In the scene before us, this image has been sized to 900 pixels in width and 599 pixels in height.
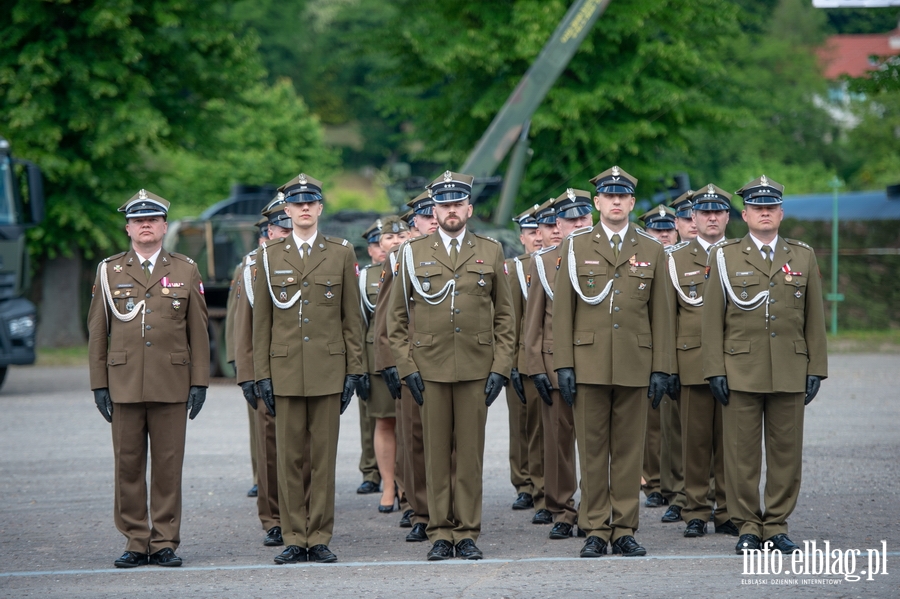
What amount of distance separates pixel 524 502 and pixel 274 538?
81.8 inches

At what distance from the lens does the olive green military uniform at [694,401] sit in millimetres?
7820

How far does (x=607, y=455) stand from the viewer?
23.5 ft

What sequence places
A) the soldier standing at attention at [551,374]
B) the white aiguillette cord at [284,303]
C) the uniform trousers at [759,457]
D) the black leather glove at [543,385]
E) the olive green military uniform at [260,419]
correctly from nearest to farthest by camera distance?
the uniform trousers at [759,457] → the white aiguillette cord at [284,303] → the olive green military uniform at [260,419] → the black leather glove at [543,385] → the soldier standing at attention at [551,374]

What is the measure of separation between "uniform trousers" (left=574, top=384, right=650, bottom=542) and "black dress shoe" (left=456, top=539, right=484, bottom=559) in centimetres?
67

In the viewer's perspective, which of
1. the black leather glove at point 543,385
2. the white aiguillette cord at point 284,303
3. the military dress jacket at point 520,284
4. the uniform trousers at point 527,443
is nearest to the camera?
the white aiguillette cord at point 284,303

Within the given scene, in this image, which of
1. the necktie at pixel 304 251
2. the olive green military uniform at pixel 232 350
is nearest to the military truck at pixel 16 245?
the olive green military uniform at pixel 232 350

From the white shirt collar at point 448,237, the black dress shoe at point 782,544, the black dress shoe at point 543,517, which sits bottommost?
the black dress shoe at point 543,517

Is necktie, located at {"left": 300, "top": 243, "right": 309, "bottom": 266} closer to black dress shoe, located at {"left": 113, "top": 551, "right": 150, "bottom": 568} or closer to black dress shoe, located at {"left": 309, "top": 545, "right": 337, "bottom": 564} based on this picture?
black dress shoe, located at {"left": 309, "top": 545, "right": 337, "bottom": 564}

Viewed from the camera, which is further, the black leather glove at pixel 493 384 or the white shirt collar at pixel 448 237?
the white shirt collar at pixel 448 237

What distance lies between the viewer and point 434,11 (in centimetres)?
2242

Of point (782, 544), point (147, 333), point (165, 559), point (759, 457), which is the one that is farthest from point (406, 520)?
point (782, 544)

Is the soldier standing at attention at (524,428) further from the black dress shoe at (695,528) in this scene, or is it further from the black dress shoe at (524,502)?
the black dress shoe at (695,528)

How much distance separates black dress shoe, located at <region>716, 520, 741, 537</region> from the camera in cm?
768

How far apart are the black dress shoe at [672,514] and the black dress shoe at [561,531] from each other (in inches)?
33.1
